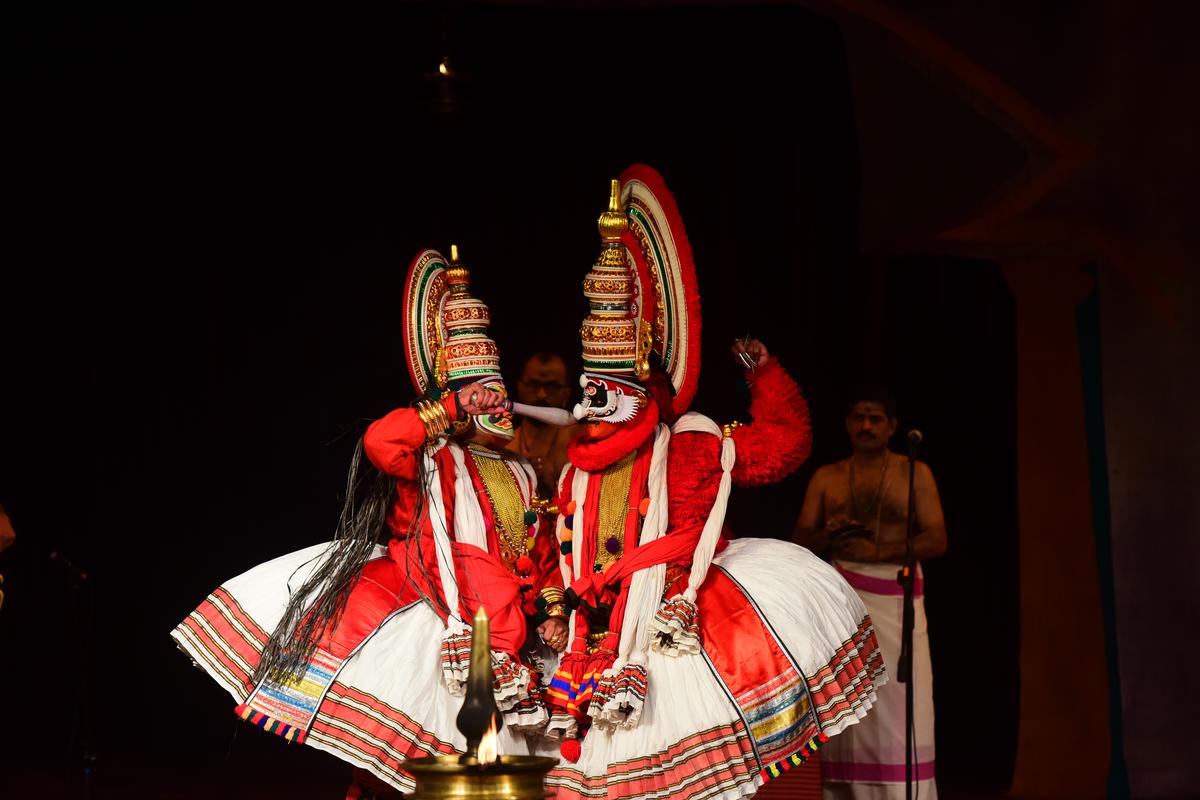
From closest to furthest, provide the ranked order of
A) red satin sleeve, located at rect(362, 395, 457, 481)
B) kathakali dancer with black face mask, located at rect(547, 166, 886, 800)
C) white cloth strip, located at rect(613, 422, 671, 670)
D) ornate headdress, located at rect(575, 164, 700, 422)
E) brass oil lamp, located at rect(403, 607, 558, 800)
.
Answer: brass oil lamp, located at rect(403, 607, 558, 800), kathakali dancer with black face mask, located at rect(547, 166, 886, 800), white cloth strip, located at rect(613, 422, 671, 670), red satin sleeve, located at rect(362, 395, 457, 481), ornate headdress, located at rect(575, 164, 700, 422)

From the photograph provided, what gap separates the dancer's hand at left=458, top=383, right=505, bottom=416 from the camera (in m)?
4.79

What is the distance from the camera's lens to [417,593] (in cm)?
485

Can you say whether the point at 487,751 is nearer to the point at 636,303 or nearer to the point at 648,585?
the point at 648,585

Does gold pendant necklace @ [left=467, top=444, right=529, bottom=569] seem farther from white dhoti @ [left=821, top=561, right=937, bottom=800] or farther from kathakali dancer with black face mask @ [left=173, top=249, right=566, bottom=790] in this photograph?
white dhoti @ [left=821, top=561, right=937, bottom=800]

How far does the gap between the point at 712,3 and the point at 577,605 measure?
135 inches

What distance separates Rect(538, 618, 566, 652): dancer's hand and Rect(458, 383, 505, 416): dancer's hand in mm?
654

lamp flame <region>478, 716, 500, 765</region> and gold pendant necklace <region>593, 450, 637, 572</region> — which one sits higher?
gold pendant necklace <region>593, 450, 637, 572</region>

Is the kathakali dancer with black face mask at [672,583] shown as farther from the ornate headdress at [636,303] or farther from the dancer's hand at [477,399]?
the dancer's hand at [477,399]

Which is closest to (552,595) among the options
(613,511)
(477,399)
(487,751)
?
(613,511)

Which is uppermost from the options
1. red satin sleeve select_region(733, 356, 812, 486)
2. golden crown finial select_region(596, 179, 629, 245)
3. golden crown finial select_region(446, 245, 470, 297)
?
golden crown finial select_region(596, 179, 629, 245)

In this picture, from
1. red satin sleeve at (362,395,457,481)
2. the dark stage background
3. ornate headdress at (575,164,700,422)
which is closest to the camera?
red satin sleeve at (362,395,457,481)

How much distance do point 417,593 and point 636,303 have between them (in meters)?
1.09

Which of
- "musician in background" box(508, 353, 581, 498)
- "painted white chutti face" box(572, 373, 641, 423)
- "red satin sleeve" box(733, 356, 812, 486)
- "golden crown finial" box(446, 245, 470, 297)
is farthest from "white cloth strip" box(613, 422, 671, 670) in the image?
"musician in background" box(508, 353, 581, 498)

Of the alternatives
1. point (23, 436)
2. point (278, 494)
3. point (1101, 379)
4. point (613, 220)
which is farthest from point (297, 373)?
point (1101, 379)
